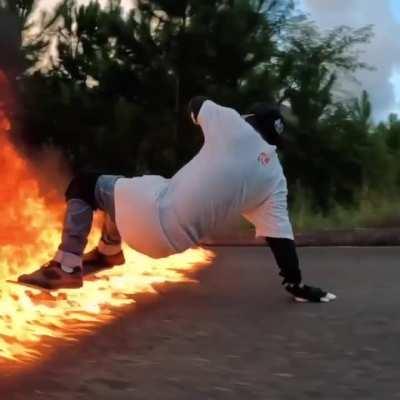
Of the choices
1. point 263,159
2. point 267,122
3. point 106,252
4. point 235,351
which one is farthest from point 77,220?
point 235,351

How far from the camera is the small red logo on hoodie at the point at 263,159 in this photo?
5.06m

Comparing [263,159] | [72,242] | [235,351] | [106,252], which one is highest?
[263,159]

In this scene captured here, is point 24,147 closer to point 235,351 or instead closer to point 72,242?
point 72,242

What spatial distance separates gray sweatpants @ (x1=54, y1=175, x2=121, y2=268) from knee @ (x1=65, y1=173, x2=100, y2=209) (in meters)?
0.02

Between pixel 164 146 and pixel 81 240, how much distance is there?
10602 mm

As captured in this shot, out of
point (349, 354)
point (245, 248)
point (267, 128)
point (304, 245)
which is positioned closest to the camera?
point (349, 354)

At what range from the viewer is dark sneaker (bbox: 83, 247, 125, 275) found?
550 cm

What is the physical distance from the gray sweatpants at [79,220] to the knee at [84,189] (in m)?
0.02

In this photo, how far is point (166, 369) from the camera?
3.61 metres

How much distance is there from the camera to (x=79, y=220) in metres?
5.05

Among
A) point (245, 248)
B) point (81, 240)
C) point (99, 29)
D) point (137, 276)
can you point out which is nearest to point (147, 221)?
point (81, 240)

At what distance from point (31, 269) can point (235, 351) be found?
1725 mm

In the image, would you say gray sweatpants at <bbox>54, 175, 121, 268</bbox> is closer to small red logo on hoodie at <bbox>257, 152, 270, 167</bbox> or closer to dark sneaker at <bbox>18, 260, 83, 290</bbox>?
dark sneaker at <bbox>18, 260, 83, 290</bbox>

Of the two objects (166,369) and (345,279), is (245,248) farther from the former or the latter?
(166,369)
